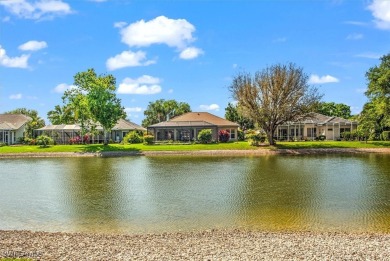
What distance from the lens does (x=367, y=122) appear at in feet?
190

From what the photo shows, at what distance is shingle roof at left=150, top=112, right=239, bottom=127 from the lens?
64.3m

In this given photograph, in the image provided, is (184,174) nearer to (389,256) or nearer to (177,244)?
(177,244)

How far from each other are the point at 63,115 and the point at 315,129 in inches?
1686

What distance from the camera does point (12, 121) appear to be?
238 ft

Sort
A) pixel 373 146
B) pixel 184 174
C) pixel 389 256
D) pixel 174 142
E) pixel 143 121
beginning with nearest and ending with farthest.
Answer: pixel 389 256, pixel 184 174, pixel 373 146, pixel 174 142, pixel 143 121

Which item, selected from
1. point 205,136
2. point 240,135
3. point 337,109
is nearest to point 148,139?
point 205,136

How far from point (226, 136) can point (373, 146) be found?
21.6 meters

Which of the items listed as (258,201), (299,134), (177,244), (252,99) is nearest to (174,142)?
(252,99)

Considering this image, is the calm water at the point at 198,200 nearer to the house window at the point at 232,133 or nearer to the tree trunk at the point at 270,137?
the tree trunk at the point at 270,137

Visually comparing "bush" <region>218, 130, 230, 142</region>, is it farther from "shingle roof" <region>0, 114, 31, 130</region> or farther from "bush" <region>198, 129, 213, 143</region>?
"shingle roof" <region>0, 114, 31, 130</region>

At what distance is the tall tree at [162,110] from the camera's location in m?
95.8

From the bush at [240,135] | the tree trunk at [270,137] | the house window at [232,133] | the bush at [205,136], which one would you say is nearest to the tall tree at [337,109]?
the bush at [240,135]

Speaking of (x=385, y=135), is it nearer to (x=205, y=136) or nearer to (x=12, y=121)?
(x=205, y=136)

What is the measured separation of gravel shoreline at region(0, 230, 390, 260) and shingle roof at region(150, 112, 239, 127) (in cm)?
5078
